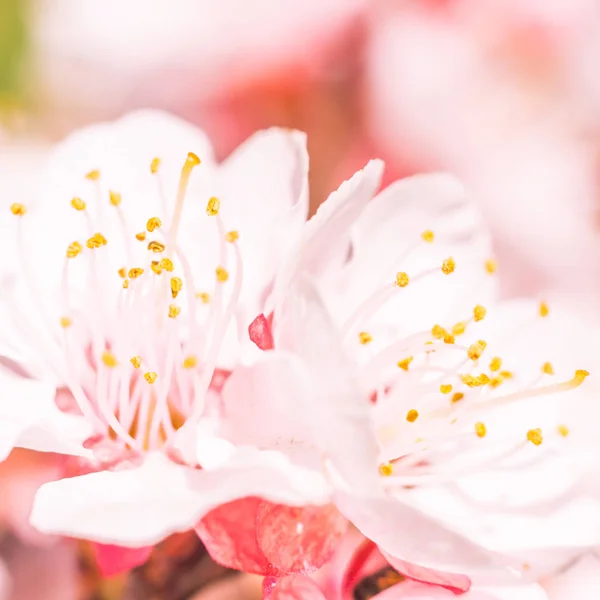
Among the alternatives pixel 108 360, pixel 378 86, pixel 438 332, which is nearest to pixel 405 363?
pixel 438 332

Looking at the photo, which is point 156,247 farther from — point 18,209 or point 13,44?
point 13,44

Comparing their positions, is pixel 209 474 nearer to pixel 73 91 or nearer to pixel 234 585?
pixel 234 585

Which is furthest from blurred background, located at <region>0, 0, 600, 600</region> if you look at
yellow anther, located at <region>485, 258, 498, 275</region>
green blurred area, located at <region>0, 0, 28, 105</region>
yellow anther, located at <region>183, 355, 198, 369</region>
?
yellow anther, located at <region>183, 355, 198, 369</region>

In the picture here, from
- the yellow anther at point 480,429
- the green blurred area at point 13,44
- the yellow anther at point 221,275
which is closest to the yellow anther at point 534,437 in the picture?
the yellow anther at point 480,429

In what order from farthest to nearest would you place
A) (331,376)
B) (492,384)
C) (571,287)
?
(571,287) → (492,384) → (331,376)

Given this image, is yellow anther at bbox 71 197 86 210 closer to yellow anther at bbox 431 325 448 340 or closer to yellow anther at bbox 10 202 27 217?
yellow anther at bbox 10 202 27 217

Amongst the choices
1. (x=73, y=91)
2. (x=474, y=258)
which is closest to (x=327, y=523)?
(x=474, y=258)
